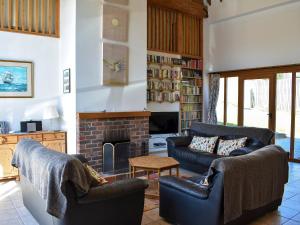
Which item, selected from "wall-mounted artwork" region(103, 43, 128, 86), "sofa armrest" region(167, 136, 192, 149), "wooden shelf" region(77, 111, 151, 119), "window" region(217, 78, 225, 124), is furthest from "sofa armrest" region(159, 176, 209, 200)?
"window" region(217, 78, 225, 124)

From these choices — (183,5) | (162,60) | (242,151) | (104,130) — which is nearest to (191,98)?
(162,60)

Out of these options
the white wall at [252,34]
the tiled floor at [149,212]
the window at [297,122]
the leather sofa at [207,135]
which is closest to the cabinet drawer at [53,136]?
the tiled floor at [149,212]

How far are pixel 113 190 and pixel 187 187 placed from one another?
805mm

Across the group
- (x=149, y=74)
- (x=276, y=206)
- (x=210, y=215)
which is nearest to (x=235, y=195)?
(x=210, y=215)

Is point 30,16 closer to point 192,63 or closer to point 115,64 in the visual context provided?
point 115,64

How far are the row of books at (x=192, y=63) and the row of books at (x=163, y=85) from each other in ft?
2.07

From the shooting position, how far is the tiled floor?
10.6 ft

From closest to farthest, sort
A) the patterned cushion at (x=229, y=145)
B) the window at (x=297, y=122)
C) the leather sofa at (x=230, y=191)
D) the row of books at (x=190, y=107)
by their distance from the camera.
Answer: the leather sofa at (x=230, y=191)
the patterned cushion at (x=229, y=145)
the window at (x=297, y=122)
the row of books at (x=190, y=107)

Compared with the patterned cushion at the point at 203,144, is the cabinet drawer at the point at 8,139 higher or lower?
higher

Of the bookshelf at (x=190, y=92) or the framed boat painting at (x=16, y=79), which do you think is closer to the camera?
the framed boat painting at (x=16, y=79)

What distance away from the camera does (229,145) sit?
16.0 ft

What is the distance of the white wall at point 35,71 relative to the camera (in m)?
5.13

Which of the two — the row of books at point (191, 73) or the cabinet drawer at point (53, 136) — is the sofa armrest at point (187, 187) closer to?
the cabinet drawer at point (53, 136)

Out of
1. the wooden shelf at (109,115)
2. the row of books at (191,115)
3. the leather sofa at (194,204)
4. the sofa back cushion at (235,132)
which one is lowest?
the leather sofa at (194,204)
